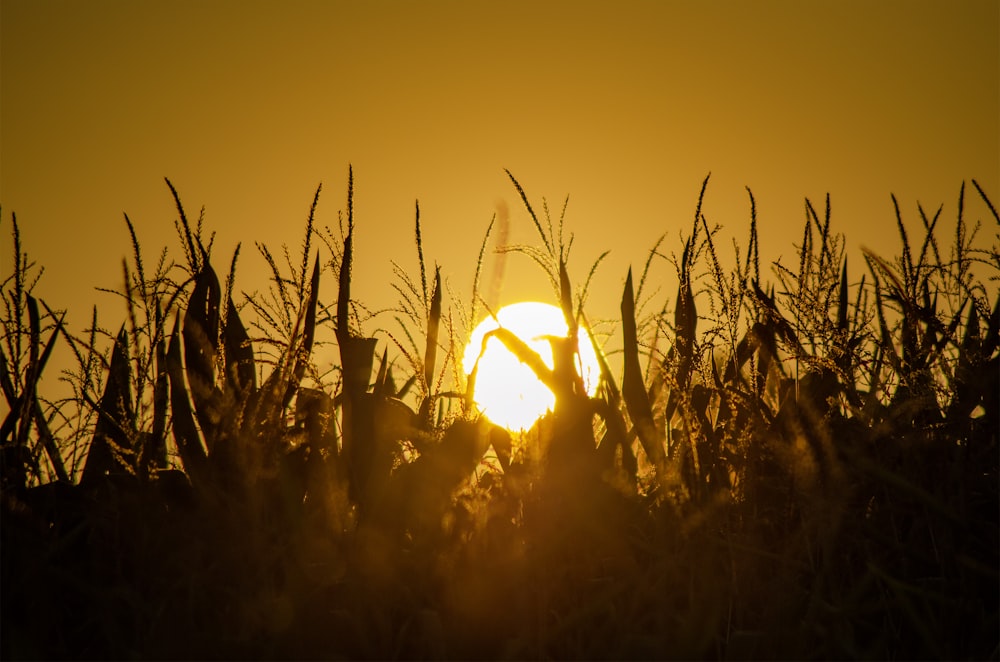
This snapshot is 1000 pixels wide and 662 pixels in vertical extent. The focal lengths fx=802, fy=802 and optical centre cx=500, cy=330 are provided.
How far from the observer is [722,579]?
1.62 meters

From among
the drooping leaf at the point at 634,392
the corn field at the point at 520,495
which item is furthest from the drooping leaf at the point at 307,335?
the drooping leaf at the point at 634,392

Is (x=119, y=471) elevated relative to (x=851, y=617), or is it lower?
elevated

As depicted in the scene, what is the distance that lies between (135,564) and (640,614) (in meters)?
1.01

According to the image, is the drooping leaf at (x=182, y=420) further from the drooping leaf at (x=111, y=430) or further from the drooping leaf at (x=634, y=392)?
the drooping leaf at (x=634, y=392)

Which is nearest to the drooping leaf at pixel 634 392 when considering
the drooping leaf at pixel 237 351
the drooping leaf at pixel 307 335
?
the drooping leaf at pixel 307 335

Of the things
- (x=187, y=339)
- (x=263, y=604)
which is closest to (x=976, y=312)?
(x=263, y=604)

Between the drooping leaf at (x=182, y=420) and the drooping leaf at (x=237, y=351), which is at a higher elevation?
the drooping leaf at (x=237, y=351)

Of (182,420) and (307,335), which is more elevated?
(307,335)

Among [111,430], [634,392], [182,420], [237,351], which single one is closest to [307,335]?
[237,351]

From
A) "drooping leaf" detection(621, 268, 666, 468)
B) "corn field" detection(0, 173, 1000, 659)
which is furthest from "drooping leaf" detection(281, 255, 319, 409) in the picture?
"drooping leaf" detection(621, 268, 666, 468)

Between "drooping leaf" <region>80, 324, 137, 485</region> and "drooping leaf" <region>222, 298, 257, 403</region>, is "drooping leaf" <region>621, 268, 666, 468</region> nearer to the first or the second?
"drooping leaf" <region>222, 298, 257, 403</region>

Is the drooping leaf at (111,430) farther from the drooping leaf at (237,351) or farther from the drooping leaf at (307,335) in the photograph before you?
the drooping leaf at (307,335)

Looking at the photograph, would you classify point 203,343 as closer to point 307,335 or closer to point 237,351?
point 237,351

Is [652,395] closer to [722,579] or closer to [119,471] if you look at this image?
[722,579]
